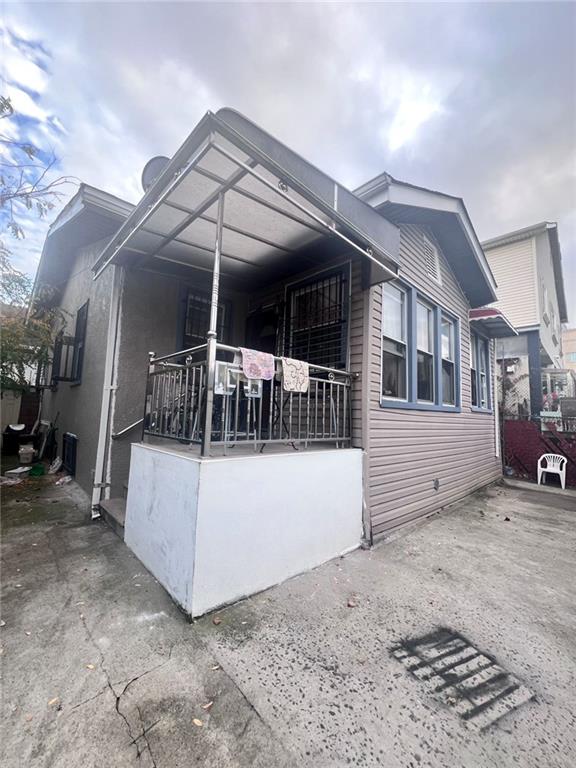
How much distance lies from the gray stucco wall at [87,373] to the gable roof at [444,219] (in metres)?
4.06

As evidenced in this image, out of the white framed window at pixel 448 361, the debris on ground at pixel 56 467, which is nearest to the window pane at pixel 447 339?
the white framed window at pixel 448 361

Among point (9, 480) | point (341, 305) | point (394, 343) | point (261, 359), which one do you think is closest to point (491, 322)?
point (394, 343)

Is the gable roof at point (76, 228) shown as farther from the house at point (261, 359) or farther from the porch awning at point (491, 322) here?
the porch awning at point (491, 322)

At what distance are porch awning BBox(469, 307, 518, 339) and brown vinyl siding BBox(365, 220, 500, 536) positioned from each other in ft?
1.20

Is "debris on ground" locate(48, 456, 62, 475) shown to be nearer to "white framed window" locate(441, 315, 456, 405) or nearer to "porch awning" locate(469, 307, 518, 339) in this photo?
"white framed window" locate(441, 315, 456, 405)

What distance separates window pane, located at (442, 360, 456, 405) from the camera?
6.03 m

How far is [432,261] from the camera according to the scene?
573 centimetres

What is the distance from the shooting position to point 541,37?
530 centimetres

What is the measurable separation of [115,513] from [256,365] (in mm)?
2733

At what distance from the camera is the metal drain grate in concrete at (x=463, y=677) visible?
1.73 m

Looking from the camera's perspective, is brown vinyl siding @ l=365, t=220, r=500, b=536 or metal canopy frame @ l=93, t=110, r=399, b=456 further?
brown vinyl siding @ l=365, t=220, r=500, b=536

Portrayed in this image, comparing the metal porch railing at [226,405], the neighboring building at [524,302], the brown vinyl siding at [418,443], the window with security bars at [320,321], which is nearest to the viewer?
the metal porch railing at [226,405]

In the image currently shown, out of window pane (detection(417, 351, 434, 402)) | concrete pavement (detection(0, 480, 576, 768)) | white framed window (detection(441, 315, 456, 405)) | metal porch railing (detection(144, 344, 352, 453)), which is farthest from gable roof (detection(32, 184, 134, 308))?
white framed window (detection(441, 315, 456, 405))

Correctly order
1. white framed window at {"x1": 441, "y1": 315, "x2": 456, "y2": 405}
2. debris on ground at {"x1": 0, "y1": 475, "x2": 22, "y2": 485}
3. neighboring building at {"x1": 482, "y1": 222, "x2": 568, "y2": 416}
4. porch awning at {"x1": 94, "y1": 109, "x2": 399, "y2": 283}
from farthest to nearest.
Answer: neighboring building at {"x1": 482, "y1": 222, "x2": 568, "y2": 416}
white framed window at {"x1": 441, "y1": 315, "x2": 456, "y2": 405}
debris on ground at {"x1": 0, "y1": 475, "x2": 22, "y2": 485}
porch awning at {"x1": 94, "y1": 109, "x2": 399, "y2": 283}
